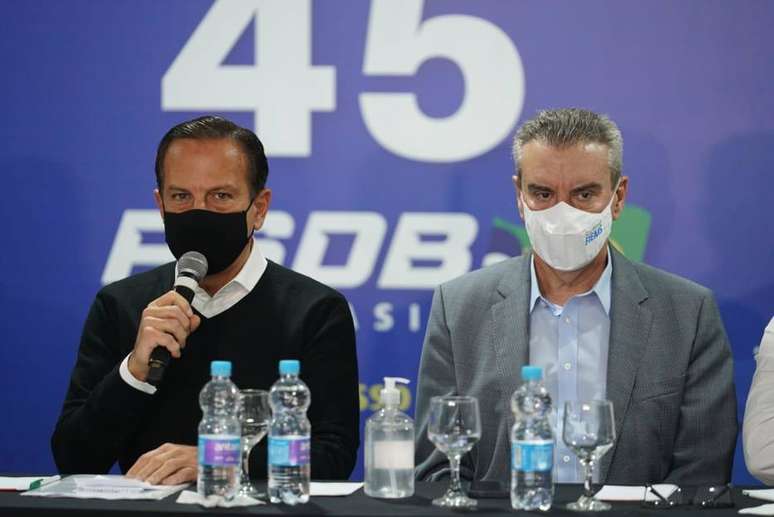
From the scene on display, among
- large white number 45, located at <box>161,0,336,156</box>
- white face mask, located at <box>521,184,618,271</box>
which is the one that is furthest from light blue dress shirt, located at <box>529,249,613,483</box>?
large white number 45, located at <box>161,0,336,156</box>

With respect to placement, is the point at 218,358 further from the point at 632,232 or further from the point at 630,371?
the point at 632,232

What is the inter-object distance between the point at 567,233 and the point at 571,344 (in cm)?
31

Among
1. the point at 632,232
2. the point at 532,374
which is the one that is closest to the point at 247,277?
the point at 532,374

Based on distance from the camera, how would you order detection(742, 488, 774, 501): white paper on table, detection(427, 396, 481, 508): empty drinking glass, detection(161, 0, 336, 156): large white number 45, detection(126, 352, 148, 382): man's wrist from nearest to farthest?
detection(427, 396, 481, 508): empty drinking glass
detection(742, 488, 774, 501): white paper on table
detection(126, 352, 148, 382): man's wrist
detection(161, 0, 336, 156): large white number 45

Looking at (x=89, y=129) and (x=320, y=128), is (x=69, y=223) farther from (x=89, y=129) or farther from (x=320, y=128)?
(x=320, y=128)

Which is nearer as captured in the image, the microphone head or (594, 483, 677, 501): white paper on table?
(594, 483, 677, 501): white paper on table

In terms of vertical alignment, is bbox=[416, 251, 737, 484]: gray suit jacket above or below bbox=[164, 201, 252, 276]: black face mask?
below

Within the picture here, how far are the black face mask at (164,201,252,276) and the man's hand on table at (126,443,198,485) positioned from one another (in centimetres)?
57

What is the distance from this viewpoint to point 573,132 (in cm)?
291

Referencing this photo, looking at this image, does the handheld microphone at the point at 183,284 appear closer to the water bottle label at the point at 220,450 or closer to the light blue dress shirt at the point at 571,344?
the water bottle label at the point at 220,450

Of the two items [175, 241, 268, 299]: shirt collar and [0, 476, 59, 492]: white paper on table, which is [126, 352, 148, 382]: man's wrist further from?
[175, 241, 268, 299]: shirt collar

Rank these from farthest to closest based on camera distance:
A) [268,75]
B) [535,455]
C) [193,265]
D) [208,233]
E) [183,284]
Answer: [268,75], [208,233], [193,265], [183,284], [535,455]

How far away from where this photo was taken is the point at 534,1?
4.03 metres

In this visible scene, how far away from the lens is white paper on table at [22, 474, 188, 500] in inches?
88.3
